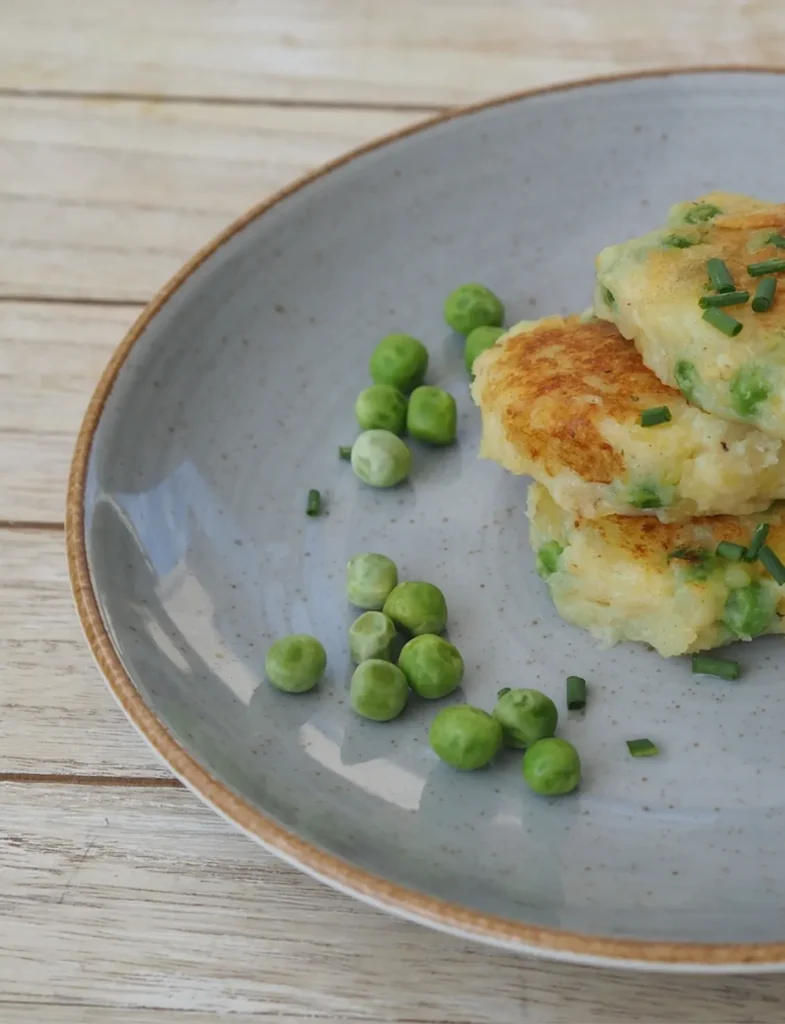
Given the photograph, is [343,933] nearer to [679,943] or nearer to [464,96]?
[679,943]

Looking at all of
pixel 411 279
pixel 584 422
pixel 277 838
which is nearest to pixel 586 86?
pixel 411 279

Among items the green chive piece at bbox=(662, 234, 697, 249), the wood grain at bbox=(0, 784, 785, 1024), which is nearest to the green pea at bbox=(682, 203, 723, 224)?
the green chive piece at bbox=(662, 234, 697, 249)

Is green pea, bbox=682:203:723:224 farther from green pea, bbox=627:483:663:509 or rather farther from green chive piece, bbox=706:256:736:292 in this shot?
green pea, bbox=627:483:663:509

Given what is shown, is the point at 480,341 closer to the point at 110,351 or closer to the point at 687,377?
the point at 687,377

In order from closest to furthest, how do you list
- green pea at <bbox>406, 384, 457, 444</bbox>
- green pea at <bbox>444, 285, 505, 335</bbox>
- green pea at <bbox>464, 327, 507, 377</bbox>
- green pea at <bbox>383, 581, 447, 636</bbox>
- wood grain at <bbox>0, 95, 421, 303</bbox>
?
green pea at <bbox>383, 581, 447, 636</bbox>
green pea at <bbox>406, 384, 457, 444</bbox>
green pea at <bbox>464, 327, 507, 377</bbox>
green pea at <bbox>444, 285, 505, 335</bbox>
wood grain at <bbox>0, 95, 421, 303</bbox>

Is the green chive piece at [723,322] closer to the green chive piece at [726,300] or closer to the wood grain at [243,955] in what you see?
the green chive piece at [726,300]

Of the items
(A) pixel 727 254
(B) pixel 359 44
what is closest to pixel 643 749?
(A) pixel 727 254
